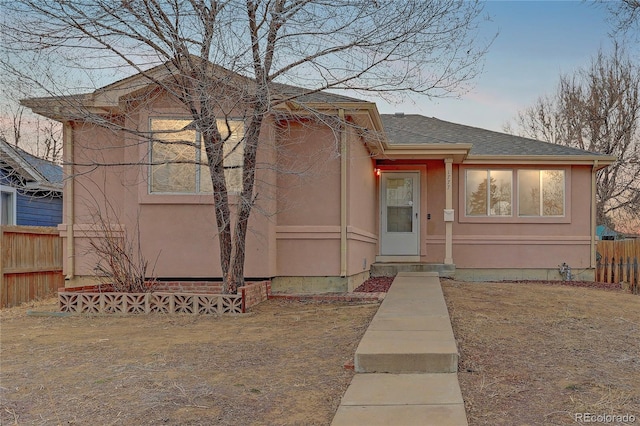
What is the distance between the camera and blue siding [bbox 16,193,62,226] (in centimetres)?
1509

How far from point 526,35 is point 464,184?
479 cm

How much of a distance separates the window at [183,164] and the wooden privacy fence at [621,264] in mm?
9712

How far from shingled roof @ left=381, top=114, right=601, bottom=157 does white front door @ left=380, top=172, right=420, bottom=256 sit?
1071 mm

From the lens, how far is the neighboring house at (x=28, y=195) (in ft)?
44.4

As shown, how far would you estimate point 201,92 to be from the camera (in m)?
6.98

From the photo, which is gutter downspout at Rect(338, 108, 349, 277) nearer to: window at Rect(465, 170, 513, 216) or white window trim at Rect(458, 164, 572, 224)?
white window trim at Rect(458, 164, 572, 224)

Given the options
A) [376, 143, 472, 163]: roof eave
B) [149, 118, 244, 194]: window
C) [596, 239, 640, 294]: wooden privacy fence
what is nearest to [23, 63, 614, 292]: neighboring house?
[149, 118, 244, 194]: window

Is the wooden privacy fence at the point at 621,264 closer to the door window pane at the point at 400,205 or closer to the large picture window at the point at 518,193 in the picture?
the large picture window at the point at 518,193

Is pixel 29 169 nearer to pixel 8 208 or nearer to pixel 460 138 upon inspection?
pixel 8 208

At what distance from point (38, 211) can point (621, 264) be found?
15650mm

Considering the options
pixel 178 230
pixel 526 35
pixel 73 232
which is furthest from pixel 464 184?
pixel 73 232

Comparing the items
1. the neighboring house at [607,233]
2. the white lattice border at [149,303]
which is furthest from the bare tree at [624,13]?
the neighboring house at [607,233]

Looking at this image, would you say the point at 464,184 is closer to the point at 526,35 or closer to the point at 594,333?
the point at 526,35

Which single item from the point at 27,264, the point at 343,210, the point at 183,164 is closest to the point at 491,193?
the point at 343,210
